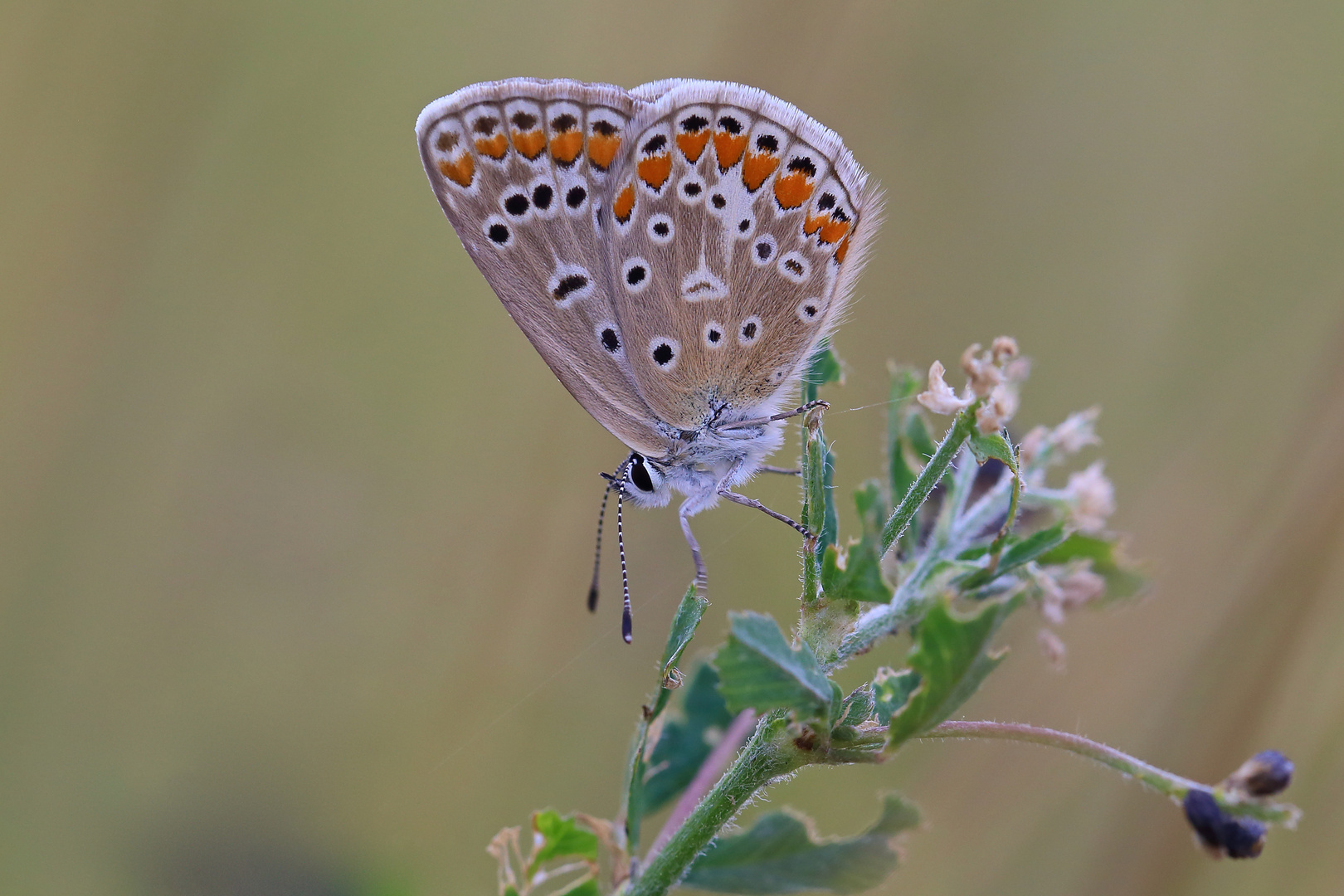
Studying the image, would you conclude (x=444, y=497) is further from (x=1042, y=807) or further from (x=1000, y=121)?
(x=1000, y=121)

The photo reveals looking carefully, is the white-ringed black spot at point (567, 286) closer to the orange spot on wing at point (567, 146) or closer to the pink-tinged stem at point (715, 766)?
the orange spot on wing at point (567, 146)

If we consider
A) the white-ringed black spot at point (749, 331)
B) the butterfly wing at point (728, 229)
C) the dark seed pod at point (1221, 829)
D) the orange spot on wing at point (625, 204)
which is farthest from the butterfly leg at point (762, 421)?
the dark seed pod at point (1221, 829)

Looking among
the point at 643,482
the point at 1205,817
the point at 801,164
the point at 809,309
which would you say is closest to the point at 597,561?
the point at 643,482

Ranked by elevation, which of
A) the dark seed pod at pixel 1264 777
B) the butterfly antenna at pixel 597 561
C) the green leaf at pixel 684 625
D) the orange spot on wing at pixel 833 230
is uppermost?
the orange spot on wing at pixel 833 230

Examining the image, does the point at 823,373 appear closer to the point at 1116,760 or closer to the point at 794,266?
the point at 794,266

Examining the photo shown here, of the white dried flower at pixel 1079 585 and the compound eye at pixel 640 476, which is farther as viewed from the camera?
the compound eye at pixel 640 476

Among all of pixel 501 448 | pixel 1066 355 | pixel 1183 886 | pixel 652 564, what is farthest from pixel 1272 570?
pixel 501 448
